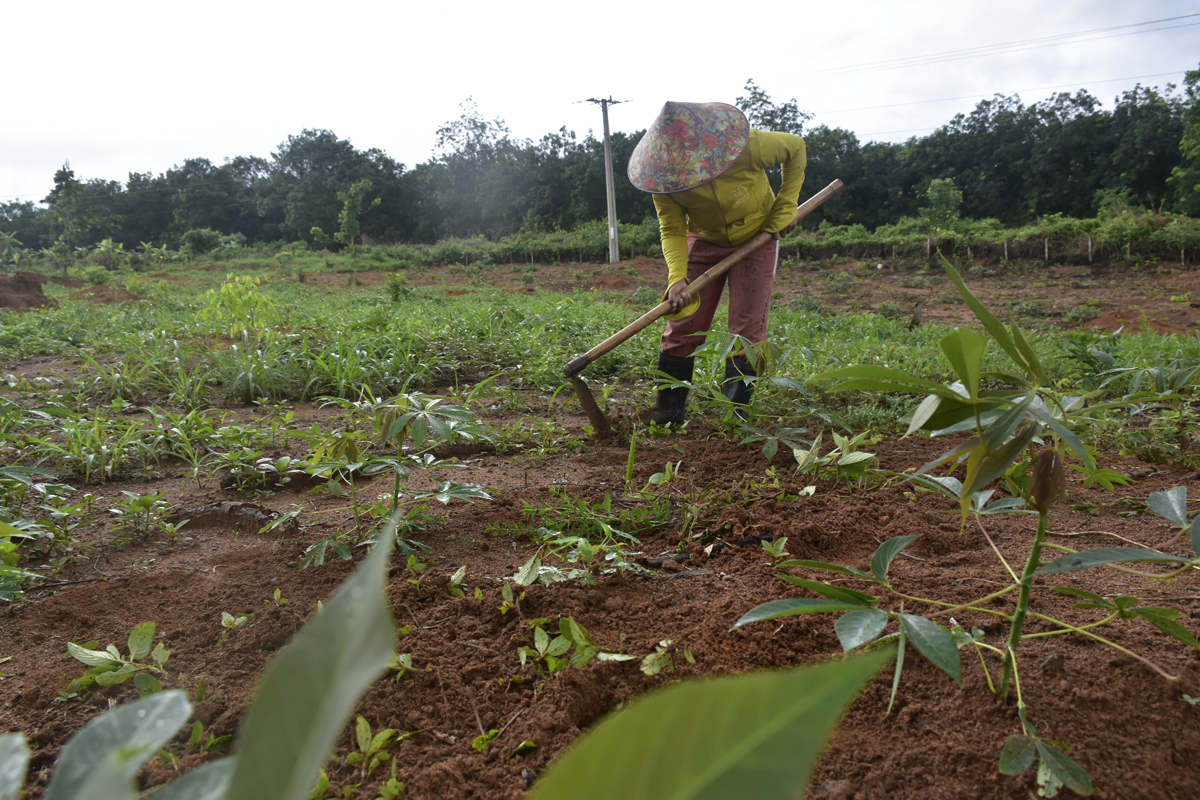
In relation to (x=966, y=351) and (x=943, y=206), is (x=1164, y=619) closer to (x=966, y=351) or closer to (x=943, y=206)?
(x=966, y=351)

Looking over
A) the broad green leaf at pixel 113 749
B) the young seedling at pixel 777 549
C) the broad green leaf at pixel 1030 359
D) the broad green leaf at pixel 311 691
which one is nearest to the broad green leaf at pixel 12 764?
the broad green leaf at pixel 113 749

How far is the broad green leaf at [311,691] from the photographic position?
188mm

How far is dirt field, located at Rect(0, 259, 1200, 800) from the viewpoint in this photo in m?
0.87

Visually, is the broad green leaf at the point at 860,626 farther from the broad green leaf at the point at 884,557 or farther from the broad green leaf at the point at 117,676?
the broad green leaf at the point at 117,676

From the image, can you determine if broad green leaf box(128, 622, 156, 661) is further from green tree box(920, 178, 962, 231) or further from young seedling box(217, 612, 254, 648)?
green tree box(920, 178, 962, 231)

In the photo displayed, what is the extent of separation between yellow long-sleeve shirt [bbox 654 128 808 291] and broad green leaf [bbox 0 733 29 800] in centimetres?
319

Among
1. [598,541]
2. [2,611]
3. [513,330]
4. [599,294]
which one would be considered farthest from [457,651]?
[599,294]

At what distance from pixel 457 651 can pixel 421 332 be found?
14.0 feet

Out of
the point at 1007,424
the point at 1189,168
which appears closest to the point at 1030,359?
the point at 1007,424

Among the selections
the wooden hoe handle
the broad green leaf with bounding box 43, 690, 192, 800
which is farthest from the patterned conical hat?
the broad green leaf with bounding box 43, 690, 192, 800

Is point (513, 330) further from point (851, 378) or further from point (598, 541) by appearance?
point (851, 378)

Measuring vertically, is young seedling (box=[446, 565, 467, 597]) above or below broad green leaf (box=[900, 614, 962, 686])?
below

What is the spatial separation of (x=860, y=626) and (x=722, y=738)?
0.59m

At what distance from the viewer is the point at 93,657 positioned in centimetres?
123
